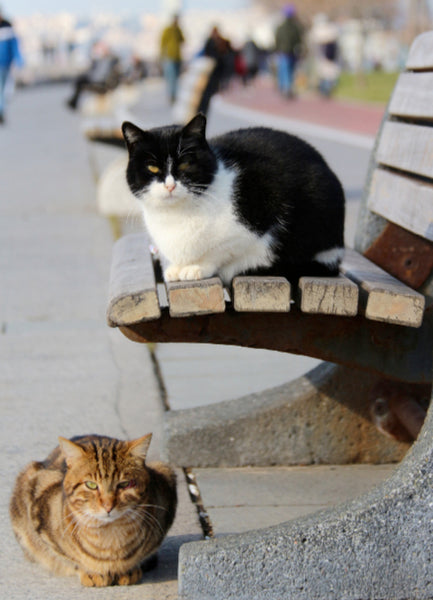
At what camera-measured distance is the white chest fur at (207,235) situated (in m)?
2.73

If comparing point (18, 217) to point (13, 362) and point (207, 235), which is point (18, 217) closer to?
point (13, 362)

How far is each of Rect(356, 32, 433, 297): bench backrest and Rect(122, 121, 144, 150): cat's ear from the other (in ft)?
2.90

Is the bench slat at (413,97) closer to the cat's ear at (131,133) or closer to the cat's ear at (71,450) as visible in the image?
the cat's ear at (131,133)

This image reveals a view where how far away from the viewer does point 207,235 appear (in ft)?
8.97

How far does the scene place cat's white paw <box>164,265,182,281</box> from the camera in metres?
2.74

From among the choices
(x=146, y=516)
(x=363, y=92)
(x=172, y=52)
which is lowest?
(x=363, y=92)

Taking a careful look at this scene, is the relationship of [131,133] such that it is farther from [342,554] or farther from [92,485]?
[342,554]

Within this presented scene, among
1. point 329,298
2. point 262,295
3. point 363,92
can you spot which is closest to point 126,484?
point 262,295

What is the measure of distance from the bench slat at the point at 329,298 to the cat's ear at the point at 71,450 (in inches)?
26.9

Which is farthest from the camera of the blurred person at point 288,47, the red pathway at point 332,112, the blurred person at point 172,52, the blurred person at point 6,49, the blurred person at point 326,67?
the blurred person at point 326,67

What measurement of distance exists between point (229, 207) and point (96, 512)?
98 centimetres

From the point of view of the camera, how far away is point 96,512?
231 cm

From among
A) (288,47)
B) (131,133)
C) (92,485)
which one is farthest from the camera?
(288,47)

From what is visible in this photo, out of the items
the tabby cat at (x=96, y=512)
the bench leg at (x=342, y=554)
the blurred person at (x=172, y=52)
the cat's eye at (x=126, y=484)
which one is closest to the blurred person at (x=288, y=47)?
the blurred person at (x=172, y=52)
